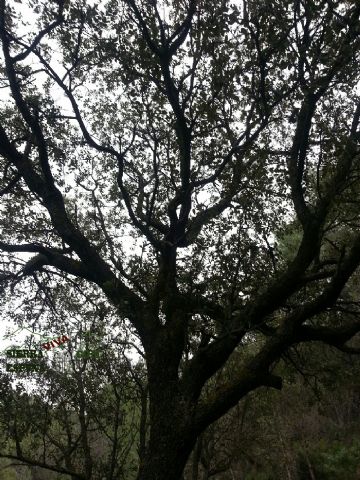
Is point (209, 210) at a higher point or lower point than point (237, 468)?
higher

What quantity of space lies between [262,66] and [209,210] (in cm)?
291

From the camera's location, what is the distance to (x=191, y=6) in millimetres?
6090

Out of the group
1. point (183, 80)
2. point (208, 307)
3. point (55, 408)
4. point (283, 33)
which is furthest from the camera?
point (55, 408)

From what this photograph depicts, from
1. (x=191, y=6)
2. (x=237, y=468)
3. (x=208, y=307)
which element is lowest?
(x=237, y=468)

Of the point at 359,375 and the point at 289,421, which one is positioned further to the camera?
the point at 289,421

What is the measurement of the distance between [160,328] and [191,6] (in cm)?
514

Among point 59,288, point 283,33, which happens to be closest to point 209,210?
point 283,33

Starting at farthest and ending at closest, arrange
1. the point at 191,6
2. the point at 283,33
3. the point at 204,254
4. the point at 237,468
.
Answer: the point at 237,468 → the point at 204,254 → the point at 191,6 → the point at 283,33

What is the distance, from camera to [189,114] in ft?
24.0

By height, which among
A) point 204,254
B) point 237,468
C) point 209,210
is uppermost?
point 209,210

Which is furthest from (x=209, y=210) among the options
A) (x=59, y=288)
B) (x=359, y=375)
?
(x=59, y=288)

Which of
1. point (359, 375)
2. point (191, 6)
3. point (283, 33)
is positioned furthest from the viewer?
point (359, 375)

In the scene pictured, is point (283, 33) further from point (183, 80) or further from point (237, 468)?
point (237, 468)

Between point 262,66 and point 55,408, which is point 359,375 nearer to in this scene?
point 262,66
